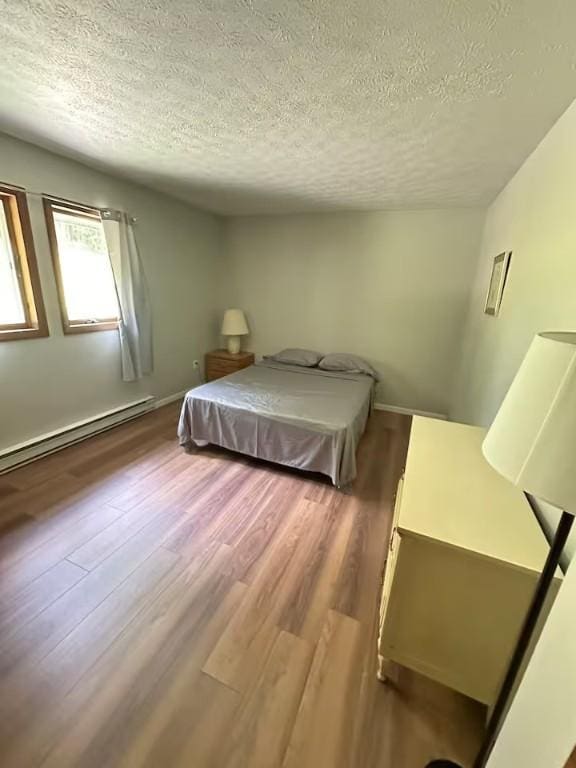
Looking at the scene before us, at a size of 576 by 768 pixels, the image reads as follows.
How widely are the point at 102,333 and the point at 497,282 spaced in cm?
325

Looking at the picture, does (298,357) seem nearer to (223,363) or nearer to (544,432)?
(223,363)

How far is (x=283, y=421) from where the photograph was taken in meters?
2.32

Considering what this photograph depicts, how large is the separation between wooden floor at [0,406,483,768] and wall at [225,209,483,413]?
1980 mm

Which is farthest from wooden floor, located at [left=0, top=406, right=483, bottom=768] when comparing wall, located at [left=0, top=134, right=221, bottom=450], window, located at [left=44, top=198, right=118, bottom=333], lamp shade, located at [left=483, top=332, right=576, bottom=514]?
window, located at [left=44, top=198, right=118, bottom=333]

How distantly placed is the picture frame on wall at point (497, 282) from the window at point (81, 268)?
10.2 ft

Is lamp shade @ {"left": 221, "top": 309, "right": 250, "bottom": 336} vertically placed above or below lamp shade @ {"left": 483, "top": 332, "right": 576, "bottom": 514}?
below

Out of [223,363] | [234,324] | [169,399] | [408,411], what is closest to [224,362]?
[223,363]

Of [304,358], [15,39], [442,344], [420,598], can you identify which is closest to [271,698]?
[420,598]

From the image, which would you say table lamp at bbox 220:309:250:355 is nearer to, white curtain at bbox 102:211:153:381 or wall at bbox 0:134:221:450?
wall at bbox 0:134:221:450

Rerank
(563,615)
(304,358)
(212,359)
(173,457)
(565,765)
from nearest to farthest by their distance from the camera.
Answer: (565,765)
(563,615)
(173,457)
(304,358)
(212,359)

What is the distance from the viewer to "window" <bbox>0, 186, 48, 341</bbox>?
2170 millimetres

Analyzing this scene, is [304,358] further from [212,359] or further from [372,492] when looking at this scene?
[372,492]

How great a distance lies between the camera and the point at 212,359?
4137 millimetres

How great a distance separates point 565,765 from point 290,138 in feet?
8.17
